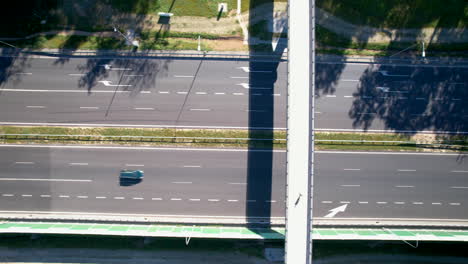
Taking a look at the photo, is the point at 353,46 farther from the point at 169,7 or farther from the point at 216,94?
the point at 169,7

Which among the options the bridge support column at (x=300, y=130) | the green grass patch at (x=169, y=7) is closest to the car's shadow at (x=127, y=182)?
the bridge support column at (x=300, y=130)

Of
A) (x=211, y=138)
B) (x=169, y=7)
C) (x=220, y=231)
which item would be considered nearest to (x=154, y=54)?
Result: (x=169, y=7)

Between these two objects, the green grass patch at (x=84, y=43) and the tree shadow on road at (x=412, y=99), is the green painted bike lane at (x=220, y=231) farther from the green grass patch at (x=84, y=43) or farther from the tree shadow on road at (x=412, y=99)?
the green grass patch at (x=84, y=43)

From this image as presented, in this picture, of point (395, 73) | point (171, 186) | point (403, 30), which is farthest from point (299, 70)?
point (171, 186)

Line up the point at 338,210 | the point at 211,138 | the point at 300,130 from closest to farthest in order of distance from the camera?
the point at 300,130 < the point at 338,210 < the point at 211,138

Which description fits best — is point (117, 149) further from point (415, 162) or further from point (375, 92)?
point (415, 162)

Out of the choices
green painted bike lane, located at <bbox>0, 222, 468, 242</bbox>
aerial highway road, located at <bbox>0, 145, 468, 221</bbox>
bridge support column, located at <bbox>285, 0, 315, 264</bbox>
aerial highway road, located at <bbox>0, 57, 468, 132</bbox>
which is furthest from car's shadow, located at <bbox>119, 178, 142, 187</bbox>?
bridge support column, located at <bbox>285, 0, 315, 264</bbox>

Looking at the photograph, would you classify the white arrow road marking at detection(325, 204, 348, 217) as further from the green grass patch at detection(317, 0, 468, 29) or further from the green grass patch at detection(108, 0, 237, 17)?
the green grass patch at detection(108, 0, 237, 17)
